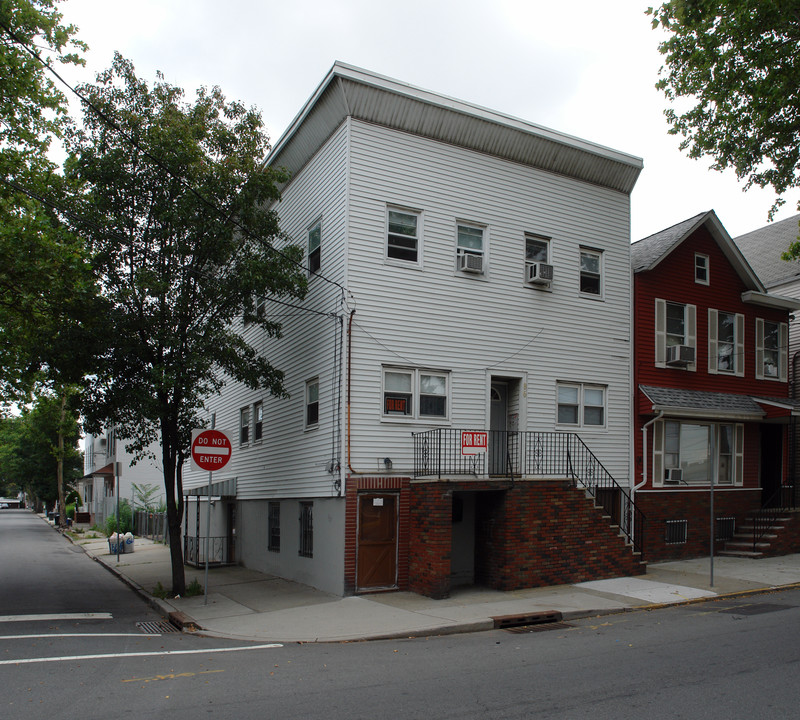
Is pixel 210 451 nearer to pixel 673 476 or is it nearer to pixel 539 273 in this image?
pixel 539 273

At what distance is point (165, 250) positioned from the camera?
14719mm

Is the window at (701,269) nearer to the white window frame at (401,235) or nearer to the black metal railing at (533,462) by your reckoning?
the black metal railing at (533,462)

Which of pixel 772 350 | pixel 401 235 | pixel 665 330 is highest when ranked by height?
Result: pixel 401 235

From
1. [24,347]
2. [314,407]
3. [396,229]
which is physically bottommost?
[314,407]

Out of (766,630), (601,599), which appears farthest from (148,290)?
(766,630)

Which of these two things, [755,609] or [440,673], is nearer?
[440,673]

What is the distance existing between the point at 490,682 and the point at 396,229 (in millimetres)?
10407

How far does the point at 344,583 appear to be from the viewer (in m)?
14.1

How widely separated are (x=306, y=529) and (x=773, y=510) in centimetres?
1269

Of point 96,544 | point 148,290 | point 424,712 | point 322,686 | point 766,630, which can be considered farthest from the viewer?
point 96,544

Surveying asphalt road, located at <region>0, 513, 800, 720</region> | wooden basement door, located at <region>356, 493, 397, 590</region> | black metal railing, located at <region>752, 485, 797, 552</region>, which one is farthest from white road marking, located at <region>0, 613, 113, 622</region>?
black metal railing, located at <region>752, 485, 797, 552</region>

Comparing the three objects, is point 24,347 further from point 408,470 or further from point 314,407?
point 408,470

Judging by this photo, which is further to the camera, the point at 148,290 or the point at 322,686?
the point at 148,290

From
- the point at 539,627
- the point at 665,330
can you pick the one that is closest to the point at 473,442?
the point at 539,627
